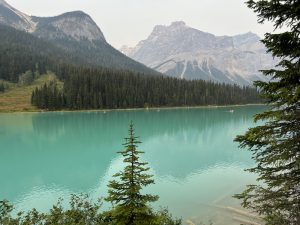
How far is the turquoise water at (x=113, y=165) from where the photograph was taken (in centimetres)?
4172

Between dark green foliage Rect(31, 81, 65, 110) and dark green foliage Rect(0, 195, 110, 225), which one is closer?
dark green foliage Rect(0, 195, 110, 225)

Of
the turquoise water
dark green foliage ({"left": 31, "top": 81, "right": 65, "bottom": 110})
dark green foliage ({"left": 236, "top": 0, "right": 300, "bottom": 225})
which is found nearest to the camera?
dark green foliage ({"left": 236, "top": 0, "right": 300, "bottom": 225})

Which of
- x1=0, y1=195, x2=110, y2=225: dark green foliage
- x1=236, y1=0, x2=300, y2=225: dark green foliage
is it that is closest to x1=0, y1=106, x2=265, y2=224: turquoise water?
x1=0, y1=195, x2=110, y2=225: dark green foliage

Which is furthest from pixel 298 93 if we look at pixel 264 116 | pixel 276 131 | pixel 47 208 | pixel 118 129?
pixel 118 129

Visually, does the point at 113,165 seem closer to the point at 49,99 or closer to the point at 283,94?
the point at 283,94

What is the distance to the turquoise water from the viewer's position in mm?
41719

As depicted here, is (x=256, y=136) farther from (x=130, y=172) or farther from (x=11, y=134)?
(x=11, y=134)

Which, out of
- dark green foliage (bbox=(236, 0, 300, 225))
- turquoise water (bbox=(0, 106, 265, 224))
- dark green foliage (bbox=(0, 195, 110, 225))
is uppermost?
dark green foliage (bbox=(236, 0, 300, 225))

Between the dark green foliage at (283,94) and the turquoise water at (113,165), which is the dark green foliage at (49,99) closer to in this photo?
the turquoise water at (113,165)

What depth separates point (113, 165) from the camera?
6228cm

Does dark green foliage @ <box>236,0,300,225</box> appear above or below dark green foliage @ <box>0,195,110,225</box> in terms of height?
above

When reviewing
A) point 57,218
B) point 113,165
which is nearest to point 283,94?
point 57,218

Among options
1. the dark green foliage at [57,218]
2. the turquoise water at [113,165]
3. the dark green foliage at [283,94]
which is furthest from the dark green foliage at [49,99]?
the dark green foliage at [283,94]

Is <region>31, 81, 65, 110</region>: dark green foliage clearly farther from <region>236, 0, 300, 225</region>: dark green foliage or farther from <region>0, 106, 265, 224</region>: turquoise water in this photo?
<region>236, 0, 300, 225</region>: dark green foliage
